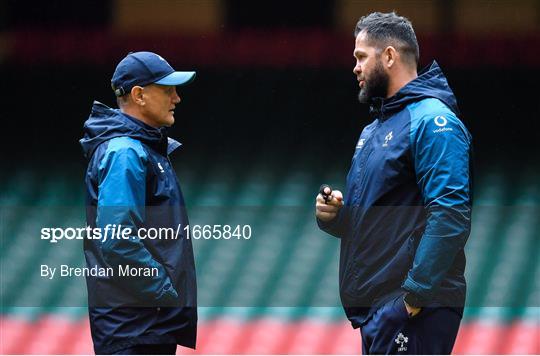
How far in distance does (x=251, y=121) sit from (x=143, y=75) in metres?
0.79

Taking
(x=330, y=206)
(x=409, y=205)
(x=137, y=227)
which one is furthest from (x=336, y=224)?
(x=137, y=227)

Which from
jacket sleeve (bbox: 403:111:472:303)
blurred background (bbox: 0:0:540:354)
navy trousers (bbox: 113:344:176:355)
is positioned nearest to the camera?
jacket sleeve (bbox: 403:111:472:303)

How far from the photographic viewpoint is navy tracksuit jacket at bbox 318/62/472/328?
2.14m

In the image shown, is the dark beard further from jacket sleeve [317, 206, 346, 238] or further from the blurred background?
the blurred background

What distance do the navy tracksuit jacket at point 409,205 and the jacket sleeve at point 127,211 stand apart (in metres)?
0.42

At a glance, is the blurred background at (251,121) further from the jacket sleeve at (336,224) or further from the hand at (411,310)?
the hand at (411,310)

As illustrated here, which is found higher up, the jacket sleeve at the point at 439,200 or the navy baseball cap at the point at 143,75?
the navy baseball cap at the point at 143,75

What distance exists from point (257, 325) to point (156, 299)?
153 centimetres

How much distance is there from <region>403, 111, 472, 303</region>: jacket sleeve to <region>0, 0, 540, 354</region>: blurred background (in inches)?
26.1

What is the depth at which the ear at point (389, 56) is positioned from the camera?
2311 millimetres

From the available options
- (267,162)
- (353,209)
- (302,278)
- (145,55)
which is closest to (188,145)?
(267,162)

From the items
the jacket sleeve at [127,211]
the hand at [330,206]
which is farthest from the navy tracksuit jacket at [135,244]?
the hand at [330,206]

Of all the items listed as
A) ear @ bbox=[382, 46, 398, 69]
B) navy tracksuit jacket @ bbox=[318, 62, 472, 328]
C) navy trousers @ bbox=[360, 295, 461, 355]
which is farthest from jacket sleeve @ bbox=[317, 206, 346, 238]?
ear @ bbox=[382, 46, 398, 69]

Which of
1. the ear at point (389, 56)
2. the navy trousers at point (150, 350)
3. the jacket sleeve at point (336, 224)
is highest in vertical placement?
the ear at point (389, 56)
